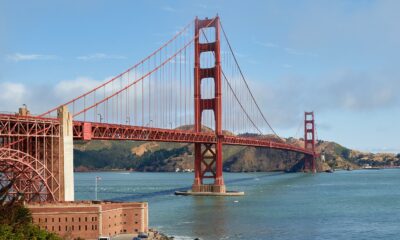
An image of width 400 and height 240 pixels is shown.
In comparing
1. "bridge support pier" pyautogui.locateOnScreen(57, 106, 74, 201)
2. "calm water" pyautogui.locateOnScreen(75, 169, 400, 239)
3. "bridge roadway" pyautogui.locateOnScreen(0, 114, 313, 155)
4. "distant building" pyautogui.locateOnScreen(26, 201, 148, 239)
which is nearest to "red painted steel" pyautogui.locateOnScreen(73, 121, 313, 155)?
"bridge roadway" pyautogui.locateOnScreen(0, 114, 313, 155)

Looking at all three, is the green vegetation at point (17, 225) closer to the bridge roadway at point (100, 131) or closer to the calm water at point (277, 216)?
the bridge roadway at point (100, 131)

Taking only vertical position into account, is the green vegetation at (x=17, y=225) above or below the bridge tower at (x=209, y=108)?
below

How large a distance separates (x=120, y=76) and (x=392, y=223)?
3630 cm

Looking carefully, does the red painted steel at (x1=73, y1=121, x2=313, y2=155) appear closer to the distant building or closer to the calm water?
the calm water

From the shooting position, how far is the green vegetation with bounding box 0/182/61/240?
39619 millimetres

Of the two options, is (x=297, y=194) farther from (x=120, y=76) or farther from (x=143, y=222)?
(x=143, y=222)

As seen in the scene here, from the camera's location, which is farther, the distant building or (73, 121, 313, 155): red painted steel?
(73, 121, 313, 155): red painted steel

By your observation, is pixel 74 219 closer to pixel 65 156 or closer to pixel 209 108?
pixel 65 156

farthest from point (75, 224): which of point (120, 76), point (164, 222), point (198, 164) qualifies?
point (198, 164)

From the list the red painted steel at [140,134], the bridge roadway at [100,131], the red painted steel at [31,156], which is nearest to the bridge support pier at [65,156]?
the red painted steel at [31,156]

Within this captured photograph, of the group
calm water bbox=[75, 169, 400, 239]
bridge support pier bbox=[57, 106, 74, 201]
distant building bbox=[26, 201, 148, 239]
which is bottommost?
calm water bbox=[75, 169, 400, 239]

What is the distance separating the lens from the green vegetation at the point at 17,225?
39.6m

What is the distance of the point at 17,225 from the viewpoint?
1661 inches

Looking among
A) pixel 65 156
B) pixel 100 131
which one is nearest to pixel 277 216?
pixel 100 131
